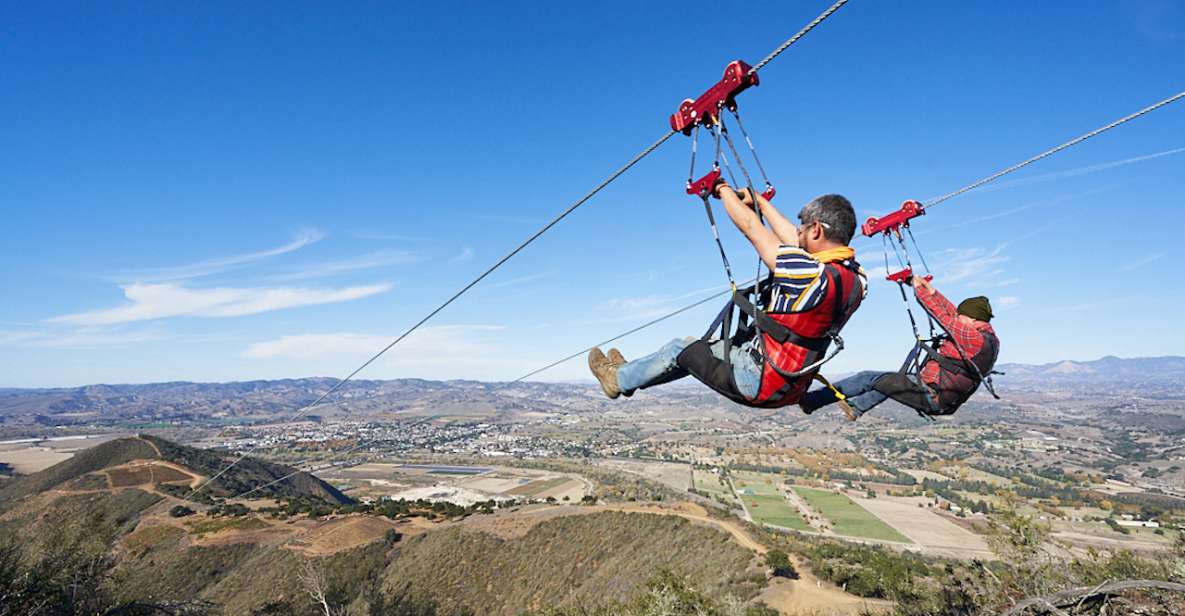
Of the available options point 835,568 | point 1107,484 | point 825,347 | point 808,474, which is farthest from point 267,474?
point 1107,484

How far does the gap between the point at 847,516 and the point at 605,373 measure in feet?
256

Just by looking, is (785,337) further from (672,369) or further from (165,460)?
(165,460)

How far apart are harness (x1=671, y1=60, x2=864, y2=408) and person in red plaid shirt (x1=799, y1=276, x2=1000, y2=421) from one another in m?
1.40

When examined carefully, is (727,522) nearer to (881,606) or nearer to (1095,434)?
(881,606)

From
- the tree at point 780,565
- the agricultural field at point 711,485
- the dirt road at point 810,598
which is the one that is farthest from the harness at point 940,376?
the agricultural field at point 711,485

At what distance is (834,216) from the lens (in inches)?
158

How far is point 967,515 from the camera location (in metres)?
70.5

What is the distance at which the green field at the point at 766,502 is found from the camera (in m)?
65.4

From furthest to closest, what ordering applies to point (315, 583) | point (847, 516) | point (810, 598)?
point (847, 516), point (315, 583), point (810, 598)

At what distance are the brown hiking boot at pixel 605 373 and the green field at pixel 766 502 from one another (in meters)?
66.0

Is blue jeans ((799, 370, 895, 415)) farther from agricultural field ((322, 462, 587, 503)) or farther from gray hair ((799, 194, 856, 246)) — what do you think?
agricultural field ((322, 462, 587, 503))

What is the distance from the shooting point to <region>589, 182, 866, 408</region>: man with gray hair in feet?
12.3

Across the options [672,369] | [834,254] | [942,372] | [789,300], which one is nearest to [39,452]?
[672,369]

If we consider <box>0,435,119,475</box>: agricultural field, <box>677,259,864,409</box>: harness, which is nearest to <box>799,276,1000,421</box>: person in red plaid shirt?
<box>677,259,864,409</box>: harness
